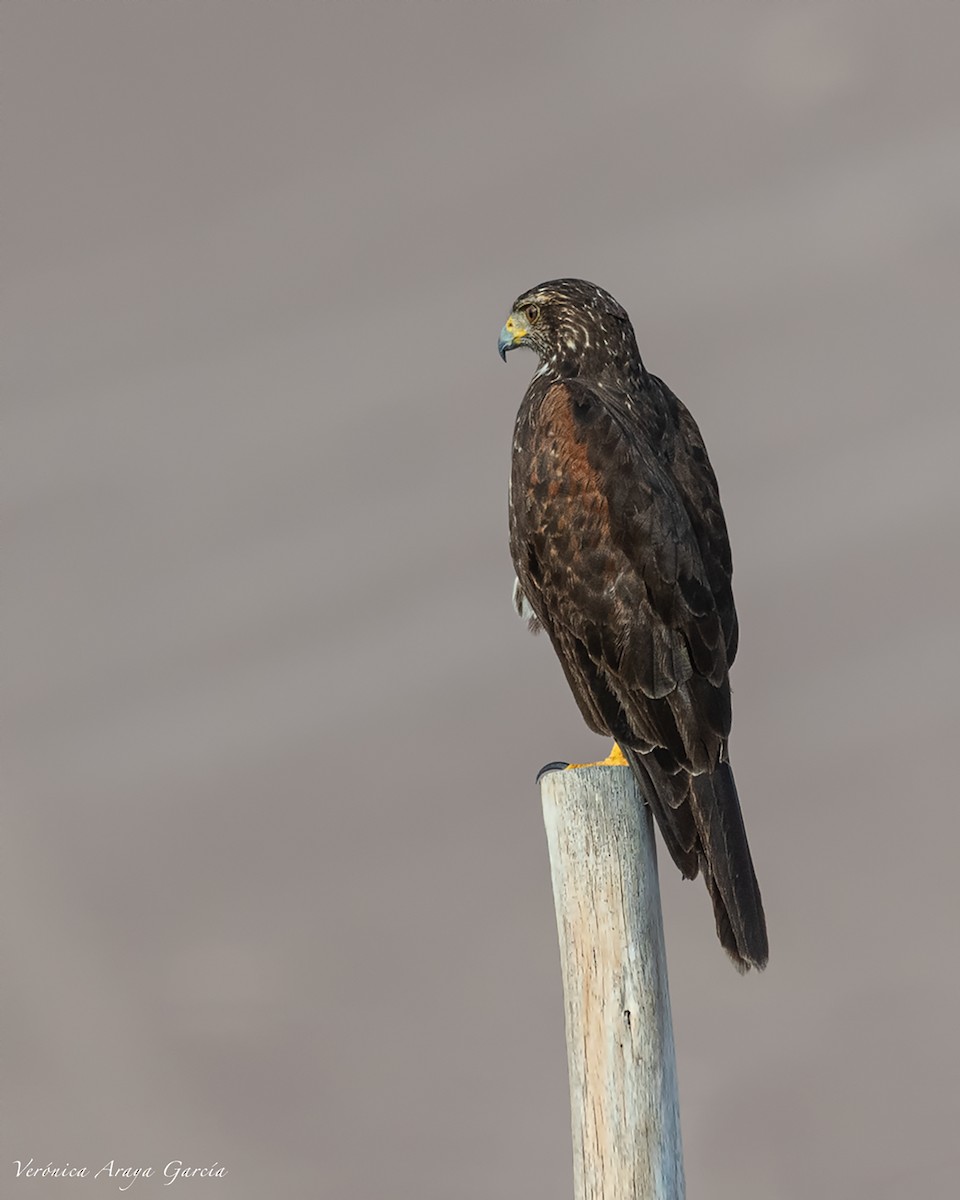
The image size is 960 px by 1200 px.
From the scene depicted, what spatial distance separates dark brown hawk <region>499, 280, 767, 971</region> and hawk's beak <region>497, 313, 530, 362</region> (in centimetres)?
38

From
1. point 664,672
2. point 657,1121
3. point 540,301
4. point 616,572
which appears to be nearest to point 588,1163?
point 657,1121

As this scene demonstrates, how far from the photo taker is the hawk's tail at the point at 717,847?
12.1 feet

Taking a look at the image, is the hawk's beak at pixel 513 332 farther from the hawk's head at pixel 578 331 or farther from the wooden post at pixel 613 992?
the wooden post at pixel 613 992

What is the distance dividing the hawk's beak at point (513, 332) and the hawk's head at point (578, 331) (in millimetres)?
17

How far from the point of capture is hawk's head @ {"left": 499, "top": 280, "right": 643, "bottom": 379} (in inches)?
168

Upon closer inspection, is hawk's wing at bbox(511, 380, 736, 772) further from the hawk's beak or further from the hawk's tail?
the hawk's beak

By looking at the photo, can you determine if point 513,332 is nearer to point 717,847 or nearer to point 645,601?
point 645,601

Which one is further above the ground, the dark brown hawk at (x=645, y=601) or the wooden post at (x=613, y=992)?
the dark brown hawk at (x=645, y=601)

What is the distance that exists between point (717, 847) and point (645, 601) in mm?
701

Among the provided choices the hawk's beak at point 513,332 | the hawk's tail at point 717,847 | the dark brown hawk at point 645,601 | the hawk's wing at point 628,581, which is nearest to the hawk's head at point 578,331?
the hawk's beak at point 513,332

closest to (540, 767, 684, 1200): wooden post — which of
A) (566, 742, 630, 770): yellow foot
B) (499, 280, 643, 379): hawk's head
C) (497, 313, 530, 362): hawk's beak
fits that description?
(566, 742, 630, 770): yellow foot

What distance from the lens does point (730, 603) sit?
13.3ft

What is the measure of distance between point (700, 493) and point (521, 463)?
1.78 feet

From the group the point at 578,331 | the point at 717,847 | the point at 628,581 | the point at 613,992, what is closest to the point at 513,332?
the point at 578,331
